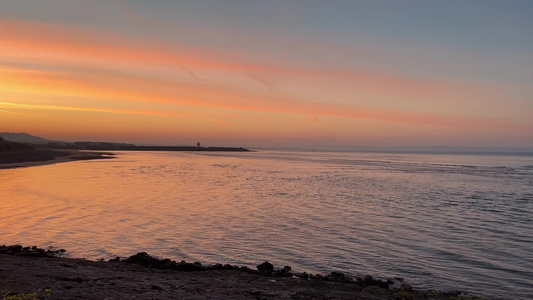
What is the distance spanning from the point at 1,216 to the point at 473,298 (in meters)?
22.7

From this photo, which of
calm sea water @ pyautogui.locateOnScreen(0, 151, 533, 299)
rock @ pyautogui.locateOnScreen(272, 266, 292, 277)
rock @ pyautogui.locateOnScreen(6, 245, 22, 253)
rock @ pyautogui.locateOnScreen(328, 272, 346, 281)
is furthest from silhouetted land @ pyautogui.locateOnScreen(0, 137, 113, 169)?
rock @ pyautogui.locateOnScreen(328, 272, 346, 281)

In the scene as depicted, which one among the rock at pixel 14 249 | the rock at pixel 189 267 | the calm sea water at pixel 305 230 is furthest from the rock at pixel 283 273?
the rock at pixel 14 249

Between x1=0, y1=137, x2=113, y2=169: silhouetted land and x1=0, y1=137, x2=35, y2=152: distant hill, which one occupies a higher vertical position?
x1=0, y1=137, x2=35, y2=152: distant hill

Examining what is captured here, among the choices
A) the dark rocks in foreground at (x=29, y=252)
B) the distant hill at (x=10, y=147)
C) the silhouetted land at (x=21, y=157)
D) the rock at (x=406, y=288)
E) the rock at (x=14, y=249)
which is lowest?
the rock at (x=406, y=288)

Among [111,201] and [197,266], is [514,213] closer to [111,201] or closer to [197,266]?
[197,266]

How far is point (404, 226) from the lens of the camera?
72.6 feet

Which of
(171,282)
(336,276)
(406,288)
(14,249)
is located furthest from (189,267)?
(406,288)

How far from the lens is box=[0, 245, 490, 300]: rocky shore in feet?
33.9

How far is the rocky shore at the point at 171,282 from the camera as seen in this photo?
33.9ft

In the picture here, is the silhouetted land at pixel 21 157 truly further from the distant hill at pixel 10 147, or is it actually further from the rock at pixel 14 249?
the rock at pixel 14 249

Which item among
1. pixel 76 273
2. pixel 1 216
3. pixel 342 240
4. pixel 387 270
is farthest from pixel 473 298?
pixel 1 216

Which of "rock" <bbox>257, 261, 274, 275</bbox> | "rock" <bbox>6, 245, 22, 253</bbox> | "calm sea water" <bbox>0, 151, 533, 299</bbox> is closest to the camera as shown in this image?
"rock" <bbox>257, 261, 274, 275</bbox>

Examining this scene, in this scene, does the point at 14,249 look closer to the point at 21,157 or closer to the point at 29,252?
the point at 29,252

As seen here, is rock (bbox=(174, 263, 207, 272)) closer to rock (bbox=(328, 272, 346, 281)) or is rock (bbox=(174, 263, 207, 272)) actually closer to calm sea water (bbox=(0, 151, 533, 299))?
calm sea water (bbox=(0, 151, 533, 299))
